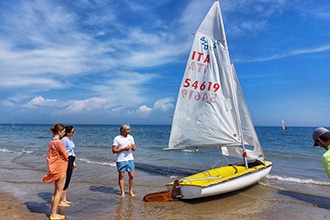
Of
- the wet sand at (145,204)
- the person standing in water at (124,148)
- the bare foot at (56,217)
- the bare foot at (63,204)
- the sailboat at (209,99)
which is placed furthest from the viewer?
the sailboat at (209,99)

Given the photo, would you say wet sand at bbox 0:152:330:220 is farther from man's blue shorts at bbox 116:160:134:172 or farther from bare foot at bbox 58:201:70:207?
man's blue shorts at bbox 116:160:134:172

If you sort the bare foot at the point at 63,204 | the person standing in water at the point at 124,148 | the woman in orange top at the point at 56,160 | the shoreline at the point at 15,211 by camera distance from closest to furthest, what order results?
1. the woman in orange top at the point at 56,160
2. the shoreline at the point at 15,211
3. the bare foot at the point at 63,204
4. the person standing in water at the point at 124,148

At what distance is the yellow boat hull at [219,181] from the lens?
20.9 ft

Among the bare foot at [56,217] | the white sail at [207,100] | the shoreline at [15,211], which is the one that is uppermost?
the white sail at [207,100]

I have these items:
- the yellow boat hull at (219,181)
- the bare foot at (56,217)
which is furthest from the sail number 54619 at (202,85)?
the bare foot at (56,217)

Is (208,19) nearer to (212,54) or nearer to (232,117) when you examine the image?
(212,54)

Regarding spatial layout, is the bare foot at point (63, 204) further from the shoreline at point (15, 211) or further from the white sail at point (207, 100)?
the white sail at point (207, 100)

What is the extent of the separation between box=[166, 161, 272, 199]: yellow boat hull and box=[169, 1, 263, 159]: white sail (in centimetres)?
97

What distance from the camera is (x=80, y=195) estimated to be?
725cm

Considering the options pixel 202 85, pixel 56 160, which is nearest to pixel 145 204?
pixel 56 160

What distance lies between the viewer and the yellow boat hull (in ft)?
20.9

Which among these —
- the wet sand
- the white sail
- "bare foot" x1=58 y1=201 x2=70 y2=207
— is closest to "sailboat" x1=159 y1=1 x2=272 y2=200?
→ the white sail

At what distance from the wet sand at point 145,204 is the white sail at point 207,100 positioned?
1788 mm

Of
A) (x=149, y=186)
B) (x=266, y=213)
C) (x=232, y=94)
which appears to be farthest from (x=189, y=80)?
(x=266, y=213)
